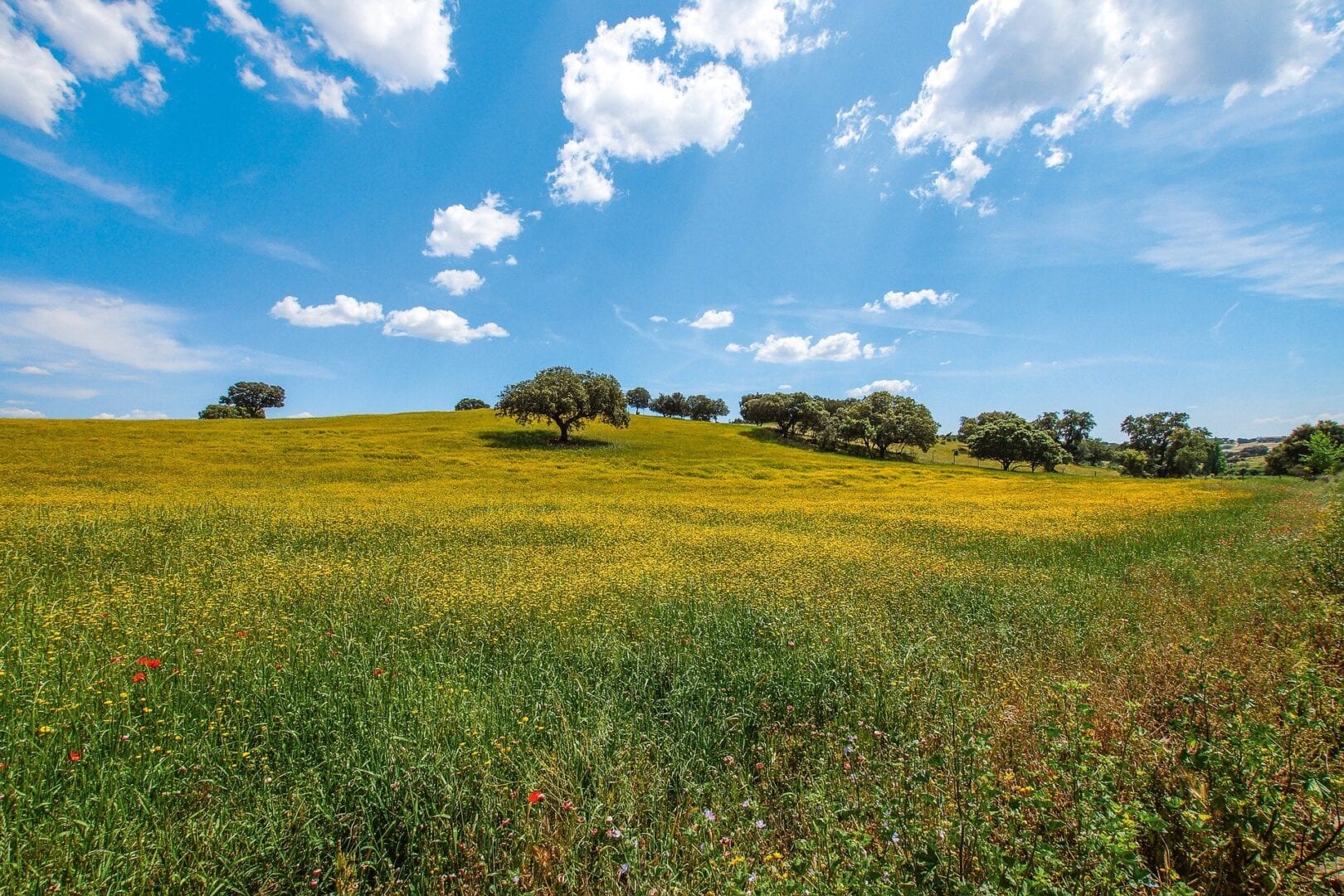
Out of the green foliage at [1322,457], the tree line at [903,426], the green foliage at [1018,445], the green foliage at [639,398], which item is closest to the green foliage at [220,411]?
the tree line at [903,426]

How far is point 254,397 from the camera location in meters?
122

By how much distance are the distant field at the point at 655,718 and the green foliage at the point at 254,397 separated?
448 feet

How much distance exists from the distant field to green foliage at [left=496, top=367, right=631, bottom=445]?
3974 centimetres

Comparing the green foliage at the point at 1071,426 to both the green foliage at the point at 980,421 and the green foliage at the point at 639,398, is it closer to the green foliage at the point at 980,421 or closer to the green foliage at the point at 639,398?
the green foliage at the point at 980,421

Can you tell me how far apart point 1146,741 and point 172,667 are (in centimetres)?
897

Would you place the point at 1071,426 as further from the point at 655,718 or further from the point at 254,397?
the point at 254,397

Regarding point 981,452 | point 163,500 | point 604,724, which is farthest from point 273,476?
point 981,452

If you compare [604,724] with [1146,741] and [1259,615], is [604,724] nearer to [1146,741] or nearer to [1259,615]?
[1146,741]

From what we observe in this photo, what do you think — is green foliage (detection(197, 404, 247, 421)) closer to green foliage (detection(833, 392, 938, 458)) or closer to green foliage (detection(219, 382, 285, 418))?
green foliage (detection(219, 382, 285, 418))

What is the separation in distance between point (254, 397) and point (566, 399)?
370 ft

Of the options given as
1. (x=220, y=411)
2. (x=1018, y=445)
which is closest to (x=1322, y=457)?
→ (x=1018, y=445)

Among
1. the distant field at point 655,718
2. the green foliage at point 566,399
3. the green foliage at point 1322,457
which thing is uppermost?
the green foliage at point 566,399

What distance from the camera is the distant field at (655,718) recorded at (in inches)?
120

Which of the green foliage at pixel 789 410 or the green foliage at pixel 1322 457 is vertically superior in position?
the green foliage at pixel 789 410
